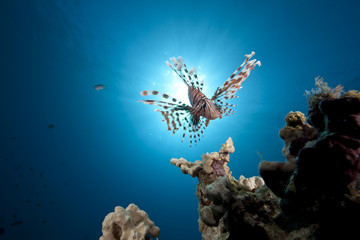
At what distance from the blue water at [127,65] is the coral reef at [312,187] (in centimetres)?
1286

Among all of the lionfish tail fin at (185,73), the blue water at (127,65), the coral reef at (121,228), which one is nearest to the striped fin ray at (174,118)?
the lionfish tail fin at (185,73)

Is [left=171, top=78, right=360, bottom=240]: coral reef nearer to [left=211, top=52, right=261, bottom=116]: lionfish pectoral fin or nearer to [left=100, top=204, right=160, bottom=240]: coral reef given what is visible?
[left=211, top=52, right=261, bottom=116]: lionfish pectoral fin

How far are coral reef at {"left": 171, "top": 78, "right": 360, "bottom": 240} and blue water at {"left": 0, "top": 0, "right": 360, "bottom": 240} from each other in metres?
12.9

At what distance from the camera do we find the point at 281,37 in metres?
12.7

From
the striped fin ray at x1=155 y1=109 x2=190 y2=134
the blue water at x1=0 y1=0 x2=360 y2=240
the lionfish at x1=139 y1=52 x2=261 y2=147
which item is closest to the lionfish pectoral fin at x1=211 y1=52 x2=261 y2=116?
the lionfish at x1=139 y1=52 x2=261 y2=147

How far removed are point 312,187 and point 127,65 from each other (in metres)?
17.8

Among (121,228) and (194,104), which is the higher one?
(194,104)

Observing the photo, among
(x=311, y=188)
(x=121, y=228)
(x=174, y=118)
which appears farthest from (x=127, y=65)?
(x=311, y=188)

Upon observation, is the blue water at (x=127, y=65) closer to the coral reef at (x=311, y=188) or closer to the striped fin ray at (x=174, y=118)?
the striped fin ray at (x=174, y=118)

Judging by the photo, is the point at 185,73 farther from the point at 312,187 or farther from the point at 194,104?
the point at 312,187

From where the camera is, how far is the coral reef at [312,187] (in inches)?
38.0

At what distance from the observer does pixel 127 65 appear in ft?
52.7

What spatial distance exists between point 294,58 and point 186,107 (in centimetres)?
1659

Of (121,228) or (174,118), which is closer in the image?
(121,228)
